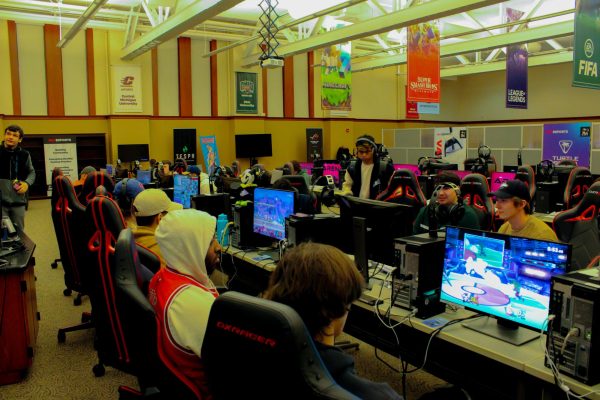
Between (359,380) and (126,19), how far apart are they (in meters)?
14.1

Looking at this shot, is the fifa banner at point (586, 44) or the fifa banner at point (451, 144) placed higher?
the fifa banner at point (586, 44)

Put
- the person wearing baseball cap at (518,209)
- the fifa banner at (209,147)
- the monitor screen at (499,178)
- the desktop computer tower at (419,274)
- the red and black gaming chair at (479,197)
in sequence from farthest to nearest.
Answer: the fifa banner at (209,147)
the monitor screen at (499,178)
the red and black gaming chair at (479,197)
the person wearing baseball cap at (518,209)
the desktop computer tower at (419,274)

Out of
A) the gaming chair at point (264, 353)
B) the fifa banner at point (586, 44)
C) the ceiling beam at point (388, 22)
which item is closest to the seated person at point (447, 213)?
the gaming chair at point (264, 353)

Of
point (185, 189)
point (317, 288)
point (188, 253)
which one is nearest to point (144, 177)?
point (185, 189)

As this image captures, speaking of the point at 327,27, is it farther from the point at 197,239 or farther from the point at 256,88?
the point at 197,239

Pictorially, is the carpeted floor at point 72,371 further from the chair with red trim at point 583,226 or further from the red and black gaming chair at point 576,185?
the red and black gaming chair at point 576,185

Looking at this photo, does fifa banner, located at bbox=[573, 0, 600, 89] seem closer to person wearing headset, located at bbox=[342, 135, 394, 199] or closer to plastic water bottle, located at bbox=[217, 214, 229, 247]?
person wearing headset, located at bbox=[342, 135, 394, 199]

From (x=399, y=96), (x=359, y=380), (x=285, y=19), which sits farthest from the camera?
(x=399, y=96)

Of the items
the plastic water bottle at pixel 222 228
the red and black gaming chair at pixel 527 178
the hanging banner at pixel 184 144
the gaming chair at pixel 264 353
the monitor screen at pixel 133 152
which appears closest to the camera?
the gaming chair at pixel 264 353

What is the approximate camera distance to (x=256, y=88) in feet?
53.8

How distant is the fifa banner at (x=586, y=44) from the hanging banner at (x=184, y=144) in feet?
38.5

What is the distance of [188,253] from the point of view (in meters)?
1.99

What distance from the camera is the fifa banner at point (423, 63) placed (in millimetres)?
8586

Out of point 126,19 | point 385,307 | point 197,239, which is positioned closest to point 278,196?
point 385,307
